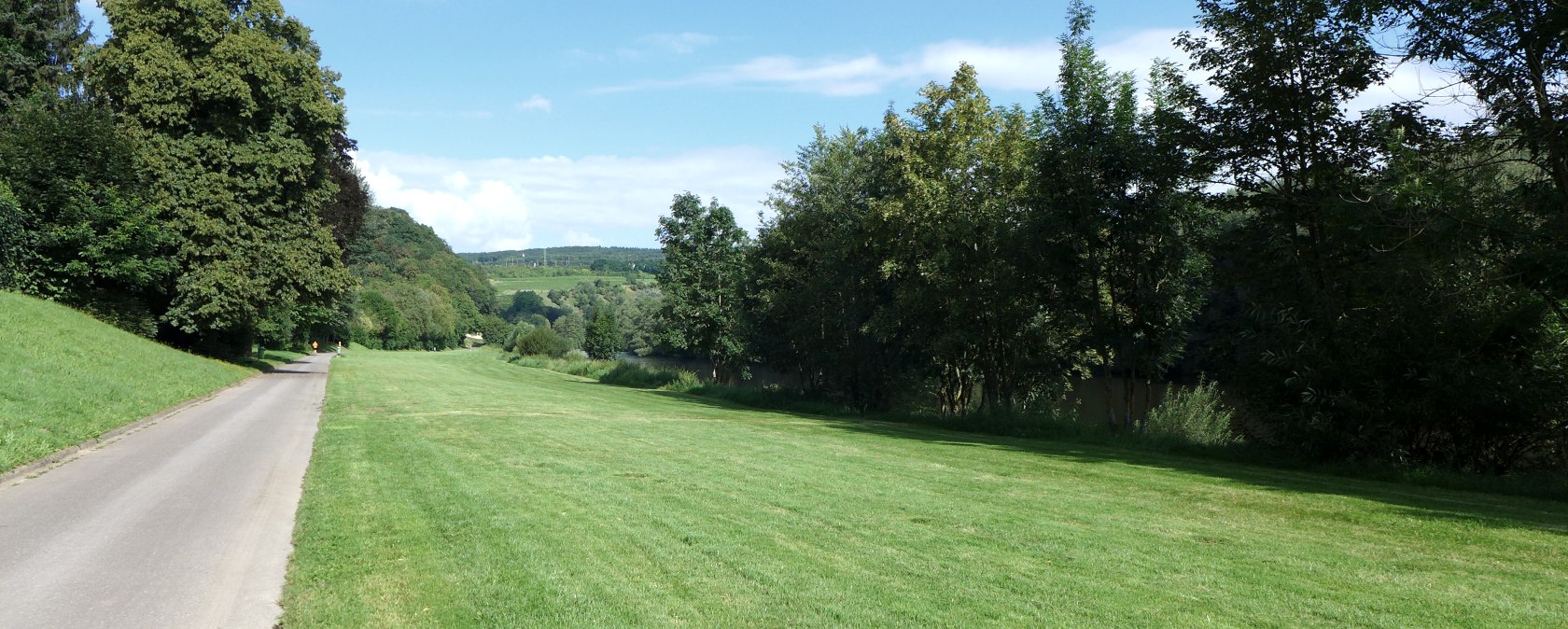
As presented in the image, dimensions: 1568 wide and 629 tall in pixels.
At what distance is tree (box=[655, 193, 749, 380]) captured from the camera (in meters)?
45.5

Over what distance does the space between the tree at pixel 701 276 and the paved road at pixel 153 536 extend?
100 ft

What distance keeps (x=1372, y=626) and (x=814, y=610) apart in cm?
322

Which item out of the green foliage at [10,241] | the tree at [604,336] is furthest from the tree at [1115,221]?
the tree at [604,336]

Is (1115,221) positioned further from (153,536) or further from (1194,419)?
(153,536)

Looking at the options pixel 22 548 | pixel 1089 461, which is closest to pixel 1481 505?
pixel 1089 461

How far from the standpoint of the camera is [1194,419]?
66.5 ft

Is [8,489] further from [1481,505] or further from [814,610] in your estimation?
[1481,505]

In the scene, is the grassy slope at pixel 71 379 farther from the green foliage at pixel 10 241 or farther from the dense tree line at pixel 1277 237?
the dense tree line at pixel 1277 237

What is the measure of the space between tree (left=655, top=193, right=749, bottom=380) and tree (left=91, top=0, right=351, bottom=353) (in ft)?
51.0

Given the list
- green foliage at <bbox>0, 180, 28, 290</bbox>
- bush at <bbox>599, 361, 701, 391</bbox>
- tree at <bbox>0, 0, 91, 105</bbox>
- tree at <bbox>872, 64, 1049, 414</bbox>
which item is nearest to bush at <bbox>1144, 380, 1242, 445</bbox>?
tree at <bbox>872, 64, 1049, 414</bbox>

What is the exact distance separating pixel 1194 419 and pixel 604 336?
271 feet

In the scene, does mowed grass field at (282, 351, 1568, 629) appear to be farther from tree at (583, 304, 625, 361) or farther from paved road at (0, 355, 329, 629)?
tree at (583, 304, 625, 361)

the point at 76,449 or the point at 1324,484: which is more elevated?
the point at 1324,484

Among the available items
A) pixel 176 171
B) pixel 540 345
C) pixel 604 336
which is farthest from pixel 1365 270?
pixel 604 336
